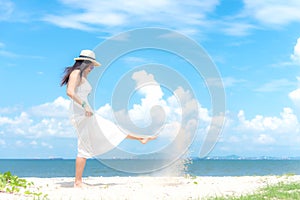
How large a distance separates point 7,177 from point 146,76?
14.1 ft

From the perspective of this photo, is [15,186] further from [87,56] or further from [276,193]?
[276,193]

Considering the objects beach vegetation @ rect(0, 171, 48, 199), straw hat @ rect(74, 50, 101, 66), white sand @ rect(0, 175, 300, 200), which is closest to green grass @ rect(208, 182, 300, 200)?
white sand @ rect(0, 175, 300, 200)

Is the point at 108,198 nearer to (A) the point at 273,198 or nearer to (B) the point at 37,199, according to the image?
(B) the point at 37,199

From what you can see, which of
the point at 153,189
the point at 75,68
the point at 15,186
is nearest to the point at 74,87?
the point at 75,68

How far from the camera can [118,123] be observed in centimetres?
1205

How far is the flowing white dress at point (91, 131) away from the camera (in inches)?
421

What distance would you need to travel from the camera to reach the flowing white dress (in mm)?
10688

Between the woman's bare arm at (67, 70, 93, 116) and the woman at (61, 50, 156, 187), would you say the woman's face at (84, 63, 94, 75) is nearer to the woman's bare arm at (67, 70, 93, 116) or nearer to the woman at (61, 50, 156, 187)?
the woman at (61, 50, 156, 187)

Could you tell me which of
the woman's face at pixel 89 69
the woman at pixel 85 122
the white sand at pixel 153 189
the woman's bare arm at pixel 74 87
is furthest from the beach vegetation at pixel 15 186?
the woman's face at pixel 89 69

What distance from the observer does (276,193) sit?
9242 mm

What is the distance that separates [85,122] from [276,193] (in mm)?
3936

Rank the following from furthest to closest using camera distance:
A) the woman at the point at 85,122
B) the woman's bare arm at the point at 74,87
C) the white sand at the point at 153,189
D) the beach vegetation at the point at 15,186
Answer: the woman at the point at 85,122, the woman's bare arm at the point at 74,87, the beach vegetation at the point at 15,186, the white sand at the point at 153,189

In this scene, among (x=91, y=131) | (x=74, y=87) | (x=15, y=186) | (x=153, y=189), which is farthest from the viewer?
(x=15, y=186)

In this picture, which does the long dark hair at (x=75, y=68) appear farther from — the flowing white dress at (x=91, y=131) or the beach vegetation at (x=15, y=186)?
the beach vegetation at (x=15, y=186)
